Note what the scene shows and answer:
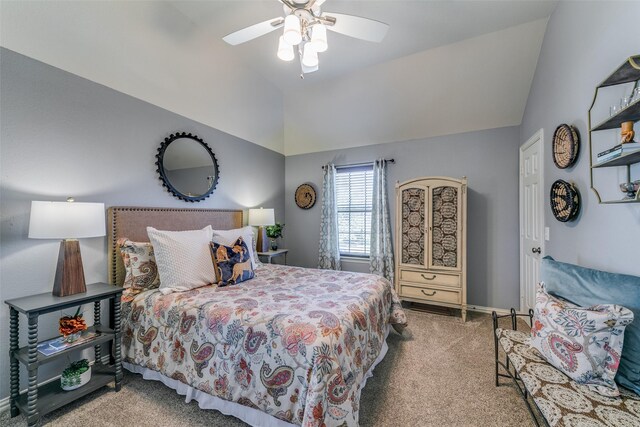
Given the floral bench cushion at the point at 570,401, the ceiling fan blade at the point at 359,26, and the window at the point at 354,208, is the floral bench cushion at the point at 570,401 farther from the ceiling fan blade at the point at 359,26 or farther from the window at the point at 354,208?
the window at the point at 354,208

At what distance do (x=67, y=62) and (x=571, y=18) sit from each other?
13.1 ft

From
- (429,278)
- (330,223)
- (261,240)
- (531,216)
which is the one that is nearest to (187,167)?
(261,240)

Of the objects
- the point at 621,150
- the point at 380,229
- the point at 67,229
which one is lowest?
the point at 380,229

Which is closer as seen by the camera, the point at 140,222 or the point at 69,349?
the point at 69,349

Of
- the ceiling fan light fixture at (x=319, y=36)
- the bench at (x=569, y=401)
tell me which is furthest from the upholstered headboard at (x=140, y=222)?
the bench at (x=569, y=401)

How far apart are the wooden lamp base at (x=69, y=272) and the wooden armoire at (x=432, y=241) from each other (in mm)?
3273

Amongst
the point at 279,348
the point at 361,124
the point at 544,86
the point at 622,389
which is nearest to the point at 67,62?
the point at 279,348

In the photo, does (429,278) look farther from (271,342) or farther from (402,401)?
(271,342)

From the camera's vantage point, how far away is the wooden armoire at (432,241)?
10.6 feet

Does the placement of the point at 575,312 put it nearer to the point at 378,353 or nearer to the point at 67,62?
the point at 378,353

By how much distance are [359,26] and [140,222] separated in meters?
2.50

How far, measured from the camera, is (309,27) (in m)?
1.83

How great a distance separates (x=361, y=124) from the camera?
13.2ft

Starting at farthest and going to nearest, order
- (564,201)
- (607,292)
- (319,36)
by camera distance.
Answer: (564,201), (319,36), (607,292)
